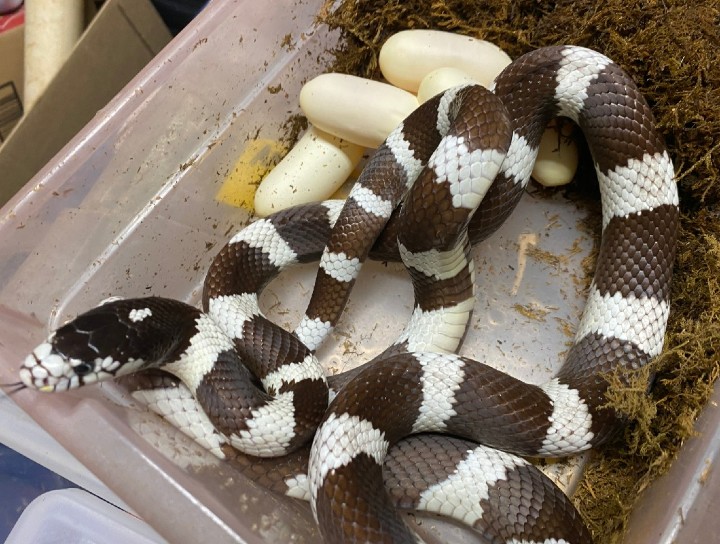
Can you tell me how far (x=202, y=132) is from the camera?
3.01 m

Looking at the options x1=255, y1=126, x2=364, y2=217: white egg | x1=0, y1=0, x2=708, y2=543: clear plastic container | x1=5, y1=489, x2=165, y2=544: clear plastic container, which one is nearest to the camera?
x1=0, y1=0, x2=708, y2=543: clear plastic container

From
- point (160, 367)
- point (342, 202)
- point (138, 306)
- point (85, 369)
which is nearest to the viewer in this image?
point (85, 369)

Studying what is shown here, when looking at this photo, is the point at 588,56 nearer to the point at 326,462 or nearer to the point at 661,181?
the point at 661,181

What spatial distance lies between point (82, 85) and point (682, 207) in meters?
3.04

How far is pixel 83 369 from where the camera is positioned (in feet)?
6.93

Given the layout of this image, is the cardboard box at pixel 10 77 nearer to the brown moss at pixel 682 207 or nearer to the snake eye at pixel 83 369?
the snake eye at pixel 83 369

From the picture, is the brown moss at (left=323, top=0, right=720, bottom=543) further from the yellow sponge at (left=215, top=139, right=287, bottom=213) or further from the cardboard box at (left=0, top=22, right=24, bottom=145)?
the cardboard box at (left=0, top=22, right=24, bottom=145)

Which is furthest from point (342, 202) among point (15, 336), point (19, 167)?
point (19, 167)

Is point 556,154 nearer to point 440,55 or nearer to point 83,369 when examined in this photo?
point 440,55

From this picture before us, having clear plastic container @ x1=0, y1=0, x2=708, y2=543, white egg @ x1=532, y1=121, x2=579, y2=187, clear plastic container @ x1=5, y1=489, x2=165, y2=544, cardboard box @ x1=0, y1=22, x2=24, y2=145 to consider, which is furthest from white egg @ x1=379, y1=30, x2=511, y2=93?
clear plastic container @ x1=5, y1=489, x2=165, y2=544

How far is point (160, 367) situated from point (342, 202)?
1.10 m

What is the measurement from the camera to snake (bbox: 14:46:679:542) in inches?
84.0

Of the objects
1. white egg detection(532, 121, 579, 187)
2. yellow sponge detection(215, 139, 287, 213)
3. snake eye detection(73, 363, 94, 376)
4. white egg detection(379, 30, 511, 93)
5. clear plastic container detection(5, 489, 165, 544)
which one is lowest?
clear plastic container detection(5, 489, 165, 544)

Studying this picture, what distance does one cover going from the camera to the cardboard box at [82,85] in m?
3.17
